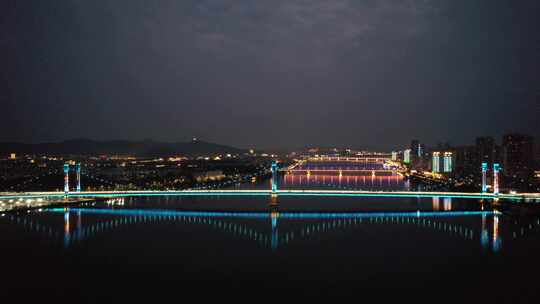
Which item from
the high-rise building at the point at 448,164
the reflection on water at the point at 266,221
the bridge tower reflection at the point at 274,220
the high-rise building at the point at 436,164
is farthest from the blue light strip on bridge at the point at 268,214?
the high-rise building at the point at 436,164

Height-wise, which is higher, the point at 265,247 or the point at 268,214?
the point at 268,214

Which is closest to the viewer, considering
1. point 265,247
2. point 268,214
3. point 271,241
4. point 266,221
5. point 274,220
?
point 265,247

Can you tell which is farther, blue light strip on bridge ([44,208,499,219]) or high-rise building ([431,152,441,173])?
high-rise building ([431,152,441,173])

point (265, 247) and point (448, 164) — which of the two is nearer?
point (265, 247)

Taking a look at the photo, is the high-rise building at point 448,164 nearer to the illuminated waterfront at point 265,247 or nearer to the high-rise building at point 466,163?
the high-rise building at point 466,163

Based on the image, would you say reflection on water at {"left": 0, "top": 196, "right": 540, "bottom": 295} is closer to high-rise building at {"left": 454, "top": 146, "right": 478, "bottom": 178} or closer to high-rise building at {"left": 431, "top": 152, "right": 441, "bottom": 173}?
high-rise building at {"left": 454, "top": 146, "right": 478, "bottom": 178}

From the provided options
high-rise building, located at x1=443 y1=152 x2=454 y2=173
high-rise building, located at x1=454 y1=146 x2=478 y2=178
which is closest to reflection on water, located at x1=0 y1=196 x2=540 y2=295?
high-rise building, located at x1=454 y1=146 x2=478 y2=178

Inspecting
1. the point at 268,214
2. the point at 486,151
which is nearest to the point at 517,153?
the point at 486,151

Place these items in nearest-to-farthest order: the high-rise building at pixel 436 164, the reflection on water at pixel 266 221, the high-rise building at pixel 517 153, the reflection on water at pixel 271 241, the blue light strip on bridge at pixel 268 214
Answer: the reflection on water at pixel 271 241 < the reflection on water at pixel 266 221 < the blue light strip on bridge at pixel 268 214 < the high-rise building at pixel 517 153 < the high-rise building at pixel 436 164

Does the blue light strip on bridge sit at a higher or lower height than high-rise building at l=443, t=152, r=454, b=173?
lower

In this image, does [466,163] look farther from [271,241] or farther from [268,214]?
[271,241]

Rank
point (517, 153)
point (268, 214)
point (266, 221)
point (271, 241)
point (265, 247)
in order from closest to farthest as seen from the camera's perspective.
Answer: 1. point (265, 247)
2. point (271, 241)
3. point (266, 221)
4. point (268, 214)
5. point (517, 153)

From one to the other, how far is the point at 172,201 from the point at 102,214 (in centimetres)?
437

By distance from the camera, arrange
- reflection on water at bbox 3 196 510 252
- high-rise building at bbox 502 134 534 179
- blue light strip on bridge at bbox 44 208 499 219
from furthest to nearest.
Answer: high-rise building at bbox 502 134 534 179 → blue light strip on bridge at bbox 44 208 499 219 → reflection on water at bbox 3 196 510 252
